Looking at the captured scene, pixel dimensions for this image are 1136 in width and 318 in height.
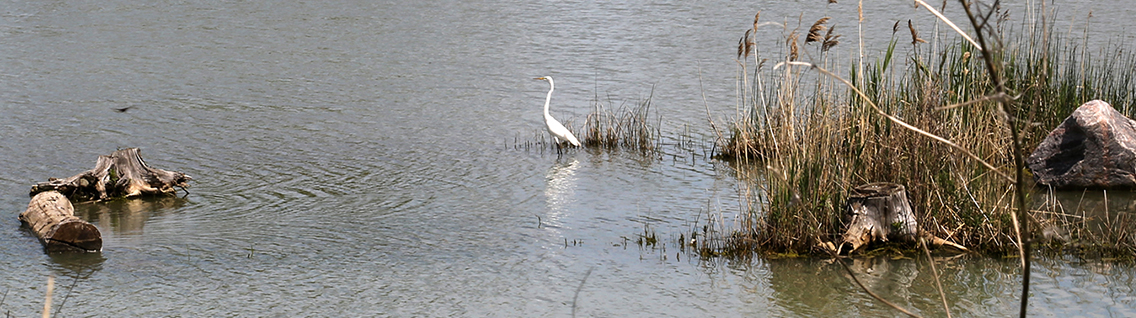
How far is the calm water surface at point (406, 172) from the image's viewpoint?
14.9ft

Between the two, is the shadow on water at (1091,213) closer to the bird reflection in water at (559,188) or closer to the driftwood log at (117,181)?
the bird reflection in water at (559,188)

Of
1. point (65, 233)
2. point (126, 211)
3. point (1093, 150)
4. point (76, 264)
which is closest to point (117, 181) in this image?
point (126, 211)

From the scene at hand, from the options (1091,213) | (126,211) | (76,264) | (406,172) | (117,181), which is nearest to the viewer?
(76,264)

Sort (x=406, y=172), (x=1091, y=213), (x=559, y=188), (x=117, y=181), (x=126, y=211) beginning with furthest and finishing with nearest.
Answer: (x=406, y=172) → (x=559, y=188) → (x=117, y=181) → (x=126, y=211) → (x=1091, y=213)

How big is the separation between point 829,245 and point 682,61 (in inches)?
286

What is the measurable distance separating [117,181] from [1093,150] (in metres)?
5.78

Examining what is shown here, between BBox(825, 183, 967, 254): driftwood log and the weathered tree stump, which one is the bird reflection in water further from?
the weathered tree stump

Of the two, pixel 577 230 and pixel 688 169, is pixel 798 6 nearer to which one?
pixel 688 169

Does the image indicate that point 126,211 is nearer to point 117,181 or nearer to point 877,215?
point 117,181

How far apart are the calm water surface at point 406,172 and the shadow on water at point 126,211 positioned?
0.08 feet

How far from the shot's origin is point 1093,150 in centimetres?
640

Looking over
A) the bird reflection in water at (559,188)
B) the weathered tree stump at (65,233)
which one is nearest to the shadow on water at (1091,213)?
the bird reflection in water at (559,188)

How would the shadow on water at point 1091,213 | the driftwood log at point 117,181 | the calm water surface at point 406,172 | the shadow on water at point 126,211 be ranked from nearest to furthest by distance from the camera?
the calm water surface at point 406,172
the shadow on water at point 1091,213
the shadow on water at point 126,211
the driftwood log at point 117,181

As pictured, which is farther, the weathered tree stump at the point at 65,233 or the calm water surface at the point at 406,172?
the weathered tree stump at the point at 65,233
